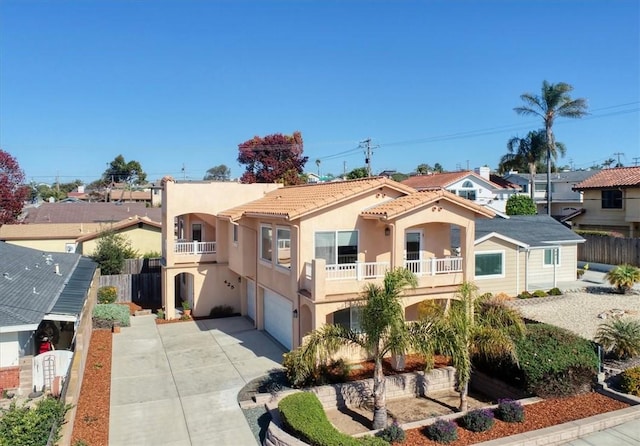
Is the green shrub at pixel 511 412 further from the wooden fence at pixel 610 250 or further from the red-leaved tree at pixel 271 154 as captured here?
the red-leaved tree at pixel 271 154

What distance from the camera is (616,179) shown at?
3859cm

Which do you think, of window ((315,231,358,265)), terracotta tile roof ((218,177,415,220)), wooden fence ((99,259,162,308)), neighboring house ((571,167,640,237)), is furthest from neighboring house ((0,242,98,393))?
neighboring house ((571,167,640,237))

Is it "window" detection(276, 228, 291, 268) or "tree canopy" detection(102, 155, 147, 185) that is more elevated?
"tree canopy" detection(102, 155, 147, 185)

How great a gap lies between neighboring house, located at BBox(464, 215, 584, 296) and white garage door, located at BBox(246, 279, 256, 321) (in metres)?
11.5

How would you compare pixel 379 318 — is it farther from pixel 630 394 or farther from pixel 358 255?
pixel 630 394

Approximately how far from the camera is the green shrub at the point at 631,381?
43.7 ft

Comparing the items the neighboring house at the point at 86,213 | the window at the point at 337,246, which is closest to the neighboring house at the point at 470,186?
the neighboring house at the point at 86,213

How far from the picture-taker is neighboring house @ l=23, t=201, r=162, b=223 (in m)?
45.1

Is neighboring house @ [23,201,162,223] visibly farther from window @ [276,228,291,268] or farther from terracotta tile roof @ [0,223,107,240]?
window @ [276,228,291,268]

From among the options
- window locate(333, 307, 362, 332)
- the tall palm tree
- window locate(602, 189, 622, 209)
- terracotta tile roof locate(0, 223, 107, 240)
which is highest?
the tall palm tree

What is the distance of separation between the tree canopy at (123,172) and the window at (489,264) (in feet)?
320

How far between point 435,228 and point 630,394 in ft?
27.1

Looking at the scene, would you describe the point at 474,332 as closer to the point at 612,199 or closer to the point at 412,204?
the point at 412,204

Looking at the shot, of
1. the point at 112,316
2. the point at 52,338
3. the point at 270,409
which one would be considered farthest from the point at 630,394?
the point at 112,316
